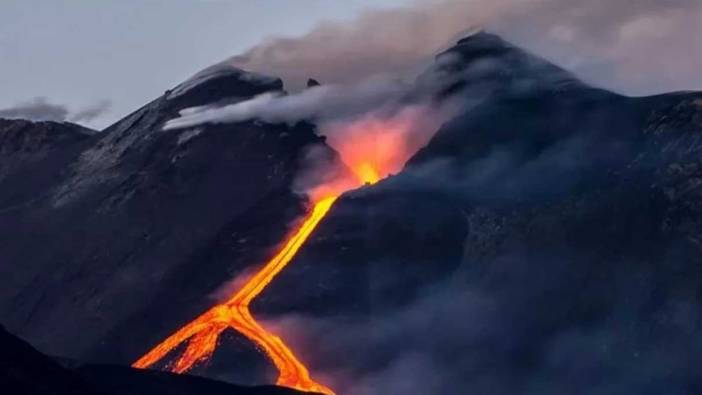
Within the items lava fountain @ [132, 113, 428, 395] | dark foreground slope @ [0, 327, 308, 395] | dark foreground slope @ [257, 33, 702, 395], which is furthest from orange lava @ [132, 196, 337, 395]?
dark foreground slope @ [0, 327, 308, 395]

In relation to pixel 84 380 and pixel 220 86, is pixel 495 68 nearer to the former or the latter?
pixel 220 86

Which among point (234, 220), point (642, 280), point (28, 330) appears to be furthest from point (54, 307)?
point (642, 280)

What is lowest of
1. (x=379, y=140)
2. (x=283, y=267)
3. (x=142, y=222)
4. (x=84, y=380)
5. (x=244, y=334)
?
(x=84, y=380)

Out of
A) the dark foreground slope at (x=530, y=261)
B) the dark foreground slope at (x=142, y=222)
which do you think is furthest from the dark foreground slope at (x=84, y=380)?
the dark foreground slope at (x=142, y=222)

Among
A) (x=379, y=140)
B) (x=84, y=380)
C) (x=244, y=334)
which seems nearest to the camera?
(x=84, y=380)

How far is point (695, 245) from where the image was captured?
4596 inches

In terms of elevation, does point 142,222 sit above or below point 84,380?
above

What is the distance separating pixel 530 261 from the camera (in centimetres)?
12100

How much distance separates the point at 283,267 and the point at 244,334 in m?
10.3

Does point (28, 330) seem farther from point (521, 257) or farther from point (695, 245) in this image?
point (695, 245)

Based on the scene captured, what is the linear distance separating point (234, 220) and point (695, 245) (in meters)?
31.4

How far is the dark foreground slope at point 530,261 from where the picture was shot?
111m

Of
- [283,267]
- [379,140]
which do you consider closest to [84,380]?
[283,267]

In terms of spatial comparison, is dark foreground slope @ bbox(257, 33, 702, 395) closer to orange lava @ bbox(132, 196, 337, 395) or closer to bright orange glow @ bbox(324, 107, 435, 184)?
orange lava @ bbox(132, 196, 337, 395)
